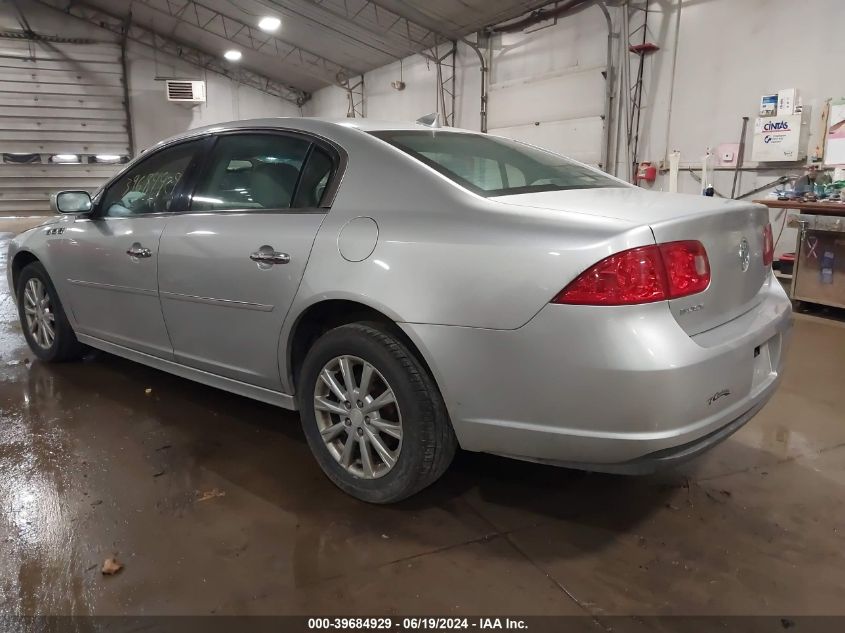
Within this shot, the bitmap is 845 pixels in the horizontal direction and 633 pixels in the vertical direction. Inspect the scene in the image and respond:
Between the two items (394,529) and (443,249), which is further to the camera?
(394,529)

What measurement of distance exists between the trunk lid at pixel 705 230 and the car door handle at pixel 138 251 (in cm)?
170

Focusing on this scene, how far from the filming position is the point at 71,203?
3168 millimetres

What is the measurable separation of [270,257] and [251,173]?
1.62ft

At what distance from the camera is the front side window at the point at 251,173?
2.34 meters

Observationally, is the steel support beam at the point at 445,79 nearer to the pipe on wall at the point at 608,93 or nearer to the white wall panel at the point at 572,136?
the white wall panel at the point at 572,136

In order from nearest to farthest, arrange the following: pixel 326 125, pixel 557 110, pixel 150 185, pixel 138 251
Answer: pixel 326 125, pixel 138 251, pixel 150 185, pixel 557 110

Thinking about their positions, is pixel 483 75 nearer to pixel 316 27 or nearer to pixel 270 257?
pixel 316 27

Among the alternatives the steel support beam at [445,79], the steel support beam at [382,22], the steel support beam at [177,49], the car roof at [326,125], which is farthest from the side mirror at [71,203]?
the steel support beam at [177,49]

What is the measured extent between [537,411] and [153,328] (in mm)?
1942

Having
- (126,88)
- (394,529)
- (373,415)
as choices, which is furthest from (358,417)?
(126,88)

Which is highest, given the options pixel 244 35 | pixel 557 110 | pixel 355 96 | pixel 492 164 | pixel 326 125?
pixel 244 35

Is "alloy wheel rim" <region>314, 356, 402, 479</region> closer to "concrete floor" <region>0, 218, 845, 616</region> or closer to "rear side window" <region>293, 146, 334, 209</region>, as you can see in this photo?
"concrete floor" <region>0, 218, 845, 616</region>

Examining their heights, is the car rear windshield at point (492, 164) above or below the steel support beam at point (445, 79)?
below

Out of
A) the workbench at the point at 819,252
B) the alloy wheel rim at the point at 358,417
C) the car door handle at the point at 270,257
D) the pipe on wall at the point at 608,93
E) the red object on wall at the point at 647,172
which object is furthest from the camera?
the pipe on wall at the point at 608,93
